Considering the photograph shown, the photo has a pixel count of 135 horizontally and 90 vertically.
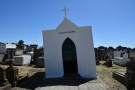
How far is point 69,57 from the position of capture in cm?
1672

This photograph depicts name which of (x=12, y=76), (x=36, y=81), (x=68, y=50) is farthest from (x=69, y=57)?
(x=12, y=76)

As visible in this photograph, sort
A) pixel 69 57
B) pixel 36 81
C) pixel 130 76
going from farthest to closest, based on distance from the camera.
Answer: pixel 69 57
pixel 36 81
pixel 130 76

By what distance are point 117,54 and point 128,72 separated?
112 ft

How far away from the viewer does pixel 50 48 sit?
1669cm

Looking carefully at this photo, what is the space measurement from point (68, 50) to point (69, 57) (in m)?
0.60

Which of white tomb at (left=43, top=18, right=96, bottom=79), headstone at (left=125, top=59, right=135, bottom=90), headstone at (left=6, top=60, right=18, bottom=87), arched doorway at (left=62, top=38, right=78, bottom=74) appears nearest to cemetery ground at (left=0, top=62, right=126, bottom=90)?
headstone at (left=6, top=60, right=18, bottom=87)

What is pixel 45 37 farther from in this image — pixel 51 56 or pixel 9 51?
pixel 9 51

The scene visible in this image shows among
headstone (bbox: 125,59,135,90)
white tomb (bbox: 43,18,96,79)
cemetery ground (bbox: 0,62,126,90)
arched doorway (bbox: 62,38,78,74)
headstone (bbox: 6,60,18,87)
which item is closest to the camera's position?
headstone (bbox: 125,59,135,90)

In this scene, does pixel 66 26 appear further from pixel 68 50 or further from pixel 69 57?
pixel 69 57

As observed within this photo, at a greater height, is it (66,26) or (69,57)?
(66,26)

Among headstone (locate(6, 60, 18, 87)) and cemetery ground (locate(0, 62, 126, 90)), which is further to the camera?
headstone (locate(6, 60, 18, 87))

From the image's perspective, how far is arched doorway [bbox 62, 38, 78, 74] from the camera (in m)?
16.7

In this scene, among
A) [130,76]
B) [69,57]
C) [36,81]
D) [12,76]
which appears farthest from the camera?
[69,57]

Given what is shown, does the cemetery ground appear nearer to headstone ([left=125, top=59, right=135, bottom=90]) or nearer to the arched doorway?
the arched doorway
